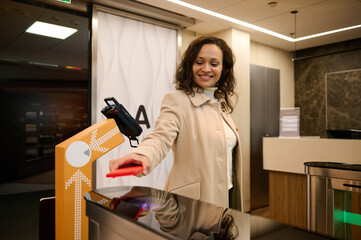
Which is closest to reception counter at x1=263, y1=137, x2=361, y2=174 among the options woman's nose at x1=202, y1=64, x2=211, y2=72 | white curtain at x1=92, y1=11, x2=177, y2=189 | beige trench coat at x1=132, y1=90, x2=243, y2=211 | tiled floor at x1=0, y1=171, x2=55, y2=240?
white curtain at x1=92, y1=11, x2=177, y2=189

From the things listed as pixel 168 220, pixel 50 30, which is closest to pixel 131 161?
pixel 168 220

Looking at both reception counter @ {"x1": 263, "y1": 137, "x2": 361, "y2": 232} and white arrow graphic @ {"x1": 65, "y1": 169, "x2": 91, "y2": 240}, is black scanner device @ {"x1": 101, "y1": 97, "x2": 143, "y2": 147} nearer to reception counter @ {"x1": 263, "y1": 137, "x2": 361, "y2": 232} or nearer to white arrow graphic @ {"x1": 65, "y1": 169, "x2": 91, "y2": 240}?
white arrow graphic @ {"x1": 65, "y1": 169, "x2": 91, "y2": 240}

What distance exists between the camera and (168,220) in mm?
773

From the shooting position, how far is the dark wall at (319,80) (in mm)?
5016

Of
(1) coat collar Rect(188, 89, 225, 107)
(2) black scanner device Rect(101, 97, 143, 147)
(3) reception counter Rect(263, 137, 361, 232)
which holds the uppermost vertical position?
(1) coat collar Rect(188, 89, 225, 107)

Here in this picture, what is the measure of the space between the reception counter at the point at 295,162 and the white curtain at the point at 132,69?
4.74 ft

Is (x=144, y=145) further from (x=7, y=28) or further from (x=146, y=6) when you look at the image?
(x=7, y=28)

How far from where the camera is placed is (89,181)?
58.7 inches

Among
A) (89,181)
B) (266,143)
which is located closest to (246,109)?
(266,143)

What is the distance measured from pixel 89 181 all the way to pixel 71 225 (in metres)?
0.23

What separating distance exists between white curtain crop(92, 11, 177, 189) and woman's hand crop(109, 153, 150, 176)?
2.38 m

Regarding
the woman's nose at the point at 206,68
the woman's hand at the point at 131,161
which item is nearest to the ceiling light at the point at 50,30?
the woman's nose at the point at 206,68

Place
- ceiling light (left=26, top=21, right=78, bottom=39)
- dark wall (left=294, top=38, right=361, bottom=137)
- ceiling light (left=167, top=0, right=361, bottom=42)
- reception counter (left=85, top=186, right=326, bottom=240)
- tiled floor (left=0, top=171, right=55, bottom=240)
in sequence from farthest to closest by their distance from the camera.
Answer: dark wall (left=294, top=38, right=361, bottom=137)
ceiling light (left=26, top=21, right=78, bottom=39)
ceiling light (left=167, top=0, right=361, bottom=42)
tiled floor (left=0, top=171, right=55, bottom=240)
reception counter (left=85, top=186, right=326, bottom=240)

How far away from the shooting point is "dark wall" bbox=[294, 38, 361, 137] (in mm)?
5016
